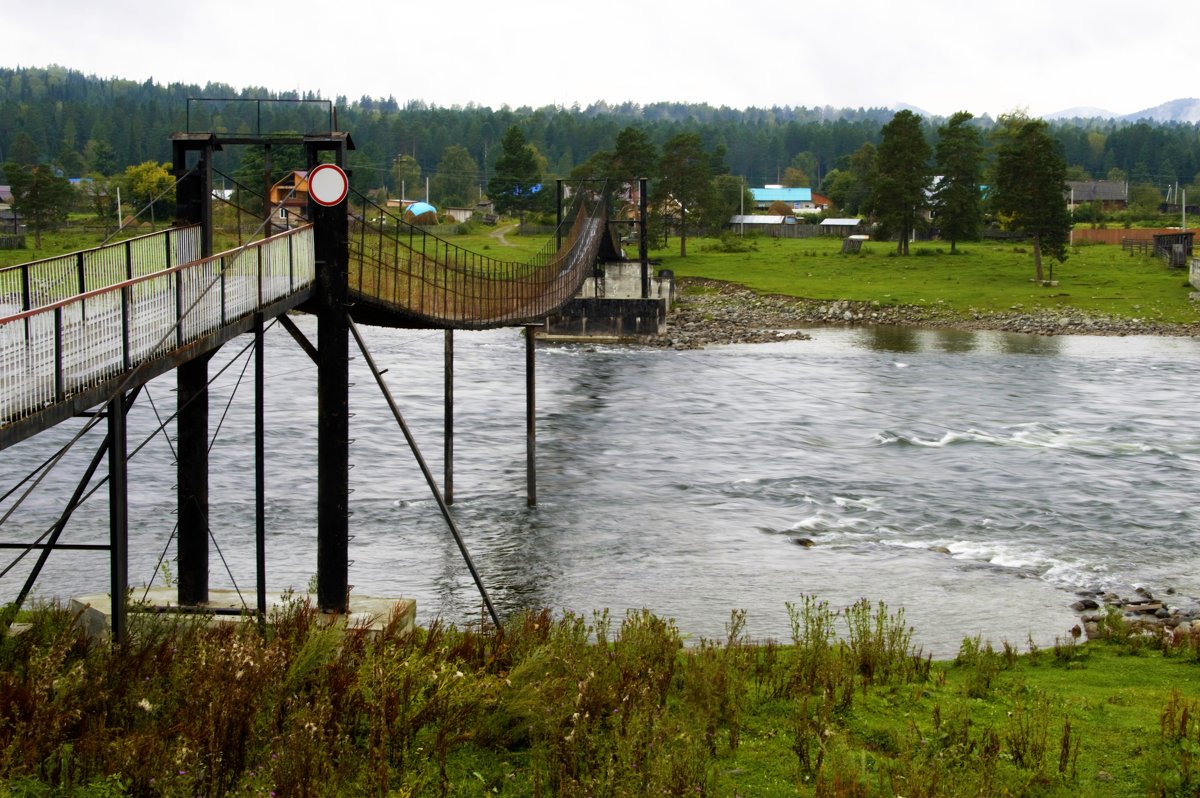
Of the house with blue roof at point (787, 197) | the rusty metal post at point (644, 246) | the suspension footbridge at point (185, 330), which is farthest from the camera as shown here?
the house with blue roof at point (787, 197)

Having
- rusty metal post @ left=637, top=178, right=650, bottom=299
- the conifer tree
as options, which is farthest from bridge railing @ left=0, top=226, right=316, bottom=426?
the conifer tree

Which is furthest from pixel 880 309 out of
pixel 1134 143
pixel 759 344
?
pixel 1134 143

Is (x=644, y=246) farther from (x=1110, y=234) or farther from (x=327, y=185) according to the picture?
(x=327, y=185)

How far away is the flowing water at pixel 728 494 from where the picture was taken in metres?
20.7

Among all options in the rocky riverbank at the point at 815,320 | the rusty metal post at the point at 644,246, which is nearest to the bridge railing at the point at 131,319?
the rocky riverbank at the point at 815,320

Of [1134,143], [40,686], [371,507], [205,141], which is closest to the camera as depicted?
[40,686]

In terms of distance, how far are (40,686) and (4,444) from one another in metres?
1.96

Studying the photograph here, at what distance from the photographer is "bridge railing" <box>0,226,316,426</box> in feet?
33.3

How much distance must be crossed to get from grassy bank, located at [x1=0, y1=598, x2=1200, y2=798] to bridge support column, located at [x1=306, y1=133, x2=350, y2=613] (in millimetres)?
2971

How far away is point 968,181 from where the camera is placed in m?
90.7

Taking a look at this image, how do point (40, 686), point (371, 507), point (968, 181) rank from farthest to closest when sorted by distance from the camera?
point (968, 181), point (371, 507), point (40, 686)

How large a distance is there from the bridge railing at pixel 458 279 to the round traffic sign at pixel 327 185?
1.01 metres

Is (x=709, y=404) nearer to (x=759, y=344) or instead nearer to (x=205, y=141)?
(x=759, y=344)

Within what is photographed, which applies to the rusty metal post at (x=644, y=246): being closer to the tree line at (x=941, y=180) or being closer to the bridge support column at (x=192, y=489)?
the tree line at (x=941, y=180)
